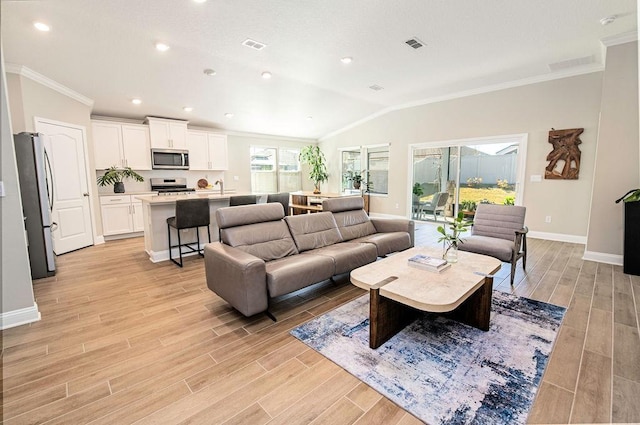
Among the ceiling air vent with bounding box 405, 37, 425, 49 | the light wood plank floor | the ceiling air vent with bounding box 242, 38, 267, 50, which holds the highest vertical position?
the ceiling air vent with bounding box 405, 37, 425, 49

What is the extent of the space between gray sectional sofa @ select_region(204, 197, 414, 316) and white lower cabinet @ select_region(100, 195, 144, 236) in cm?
396

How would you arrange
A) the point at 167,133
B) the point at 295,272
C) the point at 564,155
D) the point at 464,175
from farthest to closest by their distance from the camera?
the point at 464,175, the point at 167,133, the point at 564,155, the point at 295,272

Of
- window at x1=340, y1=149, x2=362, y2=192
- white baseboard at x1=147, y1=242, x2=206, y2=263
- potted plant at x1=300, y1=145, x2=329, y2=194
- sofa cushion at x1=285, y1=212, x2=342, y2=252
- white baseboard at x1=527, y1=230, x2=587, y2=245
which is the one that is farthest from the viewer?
potted plant at x1=300, y1=145, x2=329, y2=194

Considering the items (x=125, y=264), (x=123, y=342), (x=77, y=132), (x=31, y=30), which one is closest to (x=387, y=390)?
(x=123, y=342)

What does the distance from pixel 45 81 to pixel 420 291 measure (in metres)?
5.90

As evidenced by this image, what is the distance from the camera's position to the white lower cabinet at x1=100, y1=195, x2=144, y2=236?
5.51 meters

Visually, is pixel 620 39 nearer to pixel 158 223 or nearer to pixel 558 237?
pixel 558 237

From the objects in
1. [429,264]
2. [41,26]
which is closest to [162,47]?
[41,26]

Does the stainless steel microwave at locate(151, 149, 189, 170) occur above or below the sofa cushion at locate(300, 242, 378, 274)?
above

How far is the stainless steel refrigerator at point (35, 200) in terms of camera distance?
3.43 meters

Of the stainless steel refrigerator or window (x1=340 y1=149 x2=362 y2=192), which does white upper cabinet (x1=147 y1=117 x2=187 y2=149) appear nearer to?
the stainless steel refrigerator

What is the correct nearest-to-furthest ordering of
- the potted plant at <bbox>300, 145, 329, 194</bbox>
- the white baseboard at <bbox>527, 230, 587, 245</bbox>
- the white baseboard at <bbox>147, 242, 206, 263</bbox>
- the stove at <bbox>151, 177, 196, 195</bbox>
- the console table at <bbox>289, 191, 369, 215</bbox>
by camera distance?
the white baseboard at <bbox>147, 242, 206, 263</bbox>
the white baseboard at <bbox>527, 230, 587, 245</bbox>
the console table at <bbox>289, 191, 369, 215</bbox>
the stove at <bbox>151, 177, 196, 195</bbox>
the potted plant at <bbox>300, 145, 329, 194</bbox>

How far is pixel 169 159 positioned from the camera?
6.27 m

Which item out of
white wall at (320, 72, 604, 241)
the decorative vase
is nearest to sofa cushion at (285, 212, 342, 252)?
the decorative vase
